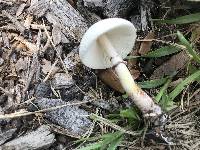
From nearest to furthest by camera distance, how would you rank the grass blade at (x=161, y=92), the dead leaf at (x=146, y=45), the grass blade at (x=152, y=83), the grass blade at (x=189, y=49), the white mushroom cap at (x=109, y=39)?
the white mushroom cap at (x=109, y=39) → the grass blade at (x=189, y=49) → the grass blade at (x=161, y=92) → the grass blade at (x=152, y=83) → the dead leaf at (x=146, y=45)

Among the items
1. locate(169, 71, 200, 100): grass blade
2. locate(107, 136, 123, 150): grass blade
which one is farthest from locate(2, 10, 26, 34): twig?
locate(169, 71, 200, 100): grass blade

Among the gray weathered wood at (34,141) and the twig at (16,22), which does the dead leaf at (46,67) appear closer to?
the twig at (16,22)

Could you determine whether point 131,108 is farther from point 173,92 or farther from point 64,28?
point 64,28

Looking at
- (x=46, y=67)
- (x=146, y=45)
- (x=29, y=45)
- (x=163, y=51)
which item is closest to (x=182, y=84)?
(x=163, y=51)

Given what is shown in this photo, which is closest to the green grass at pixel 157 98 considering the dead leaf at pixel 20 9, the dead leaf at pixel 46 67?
the dead leaf at pixel 46 67

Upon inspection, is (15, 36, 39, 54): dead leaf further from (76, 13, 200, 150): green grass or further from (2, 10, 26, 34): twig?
(76, 13, 200, 150): green grass


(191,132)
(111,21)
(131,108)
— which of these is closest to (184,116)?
(191,132)

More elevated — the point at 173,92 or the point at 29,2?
the point at 29,2

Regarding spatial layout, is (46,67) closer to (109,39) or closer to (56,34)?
(56,34)
